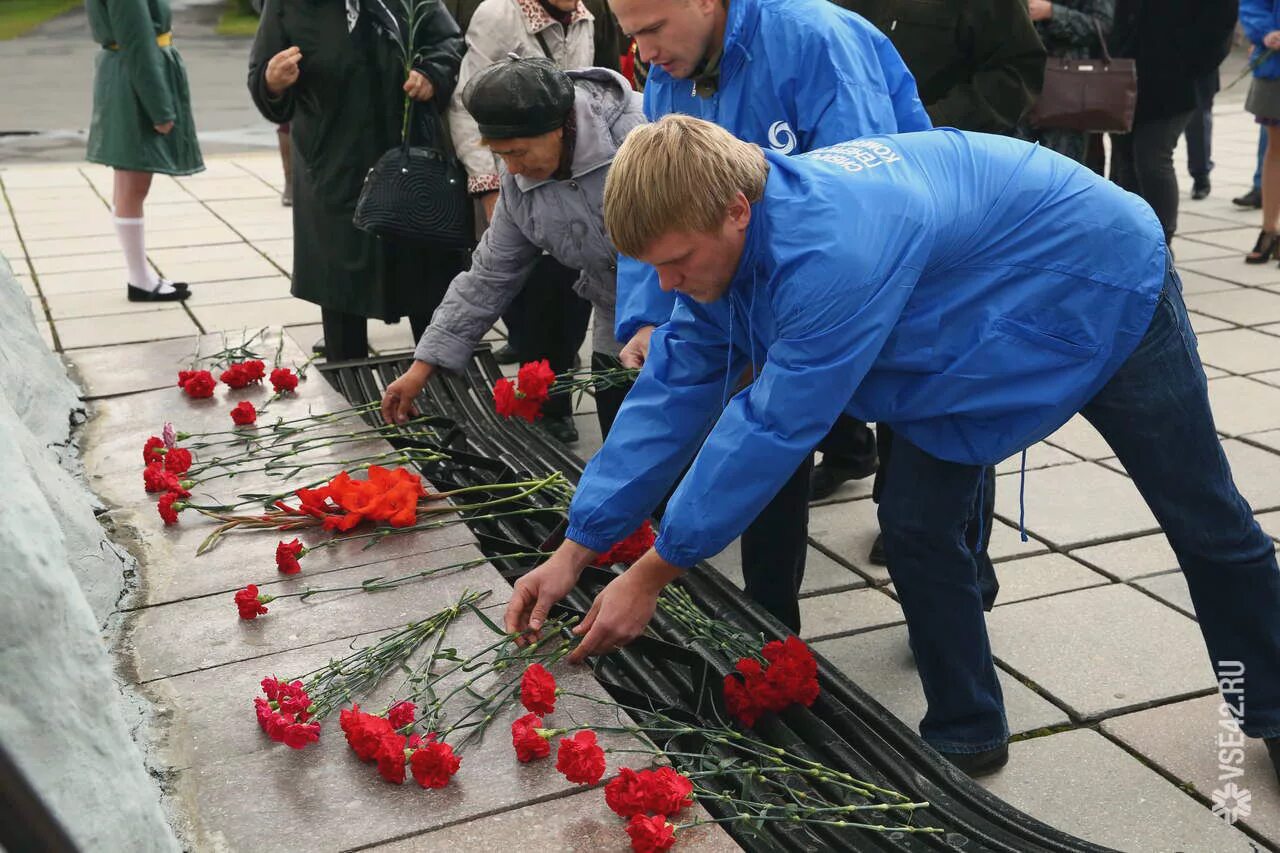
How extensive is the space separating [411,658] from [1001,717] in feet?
3.90

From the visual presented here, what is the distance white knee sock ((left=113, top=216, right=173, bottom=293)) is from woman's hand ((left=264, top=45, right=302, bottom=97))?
257 cm

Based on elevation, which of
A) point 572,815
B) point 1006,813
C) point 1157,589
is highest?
point 572,815

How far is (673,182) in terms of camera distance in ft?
6.61

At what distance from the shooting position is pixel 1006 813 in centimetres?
224

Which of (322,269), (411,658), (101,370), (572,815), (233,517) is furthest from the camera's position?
(322,269)

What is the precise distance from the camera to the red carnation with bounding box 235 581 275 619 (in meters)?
2.68

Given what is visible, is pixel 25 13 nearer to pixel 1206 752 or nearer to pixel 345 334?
pixel 345 334

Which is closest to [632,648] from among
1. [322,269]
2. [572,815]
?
[572,815]

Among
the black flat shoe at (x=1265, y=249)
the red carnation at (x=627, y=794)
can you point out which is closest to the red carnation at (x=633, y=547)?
the red carnation at (x=627, y=794)

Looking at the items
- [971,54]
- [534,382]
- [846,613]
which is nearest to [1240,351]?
[971,54]

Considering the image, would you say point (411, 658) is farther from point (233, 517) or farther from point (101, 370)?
point (101, 370)

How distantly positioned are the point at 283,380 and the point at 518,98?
4.17 feet

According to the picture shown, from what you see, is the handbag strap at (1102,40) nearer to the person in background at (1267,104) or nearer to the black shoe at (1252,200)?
the person in background at (1267,104)

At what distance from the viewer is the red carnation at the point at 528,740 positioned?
2.17m
